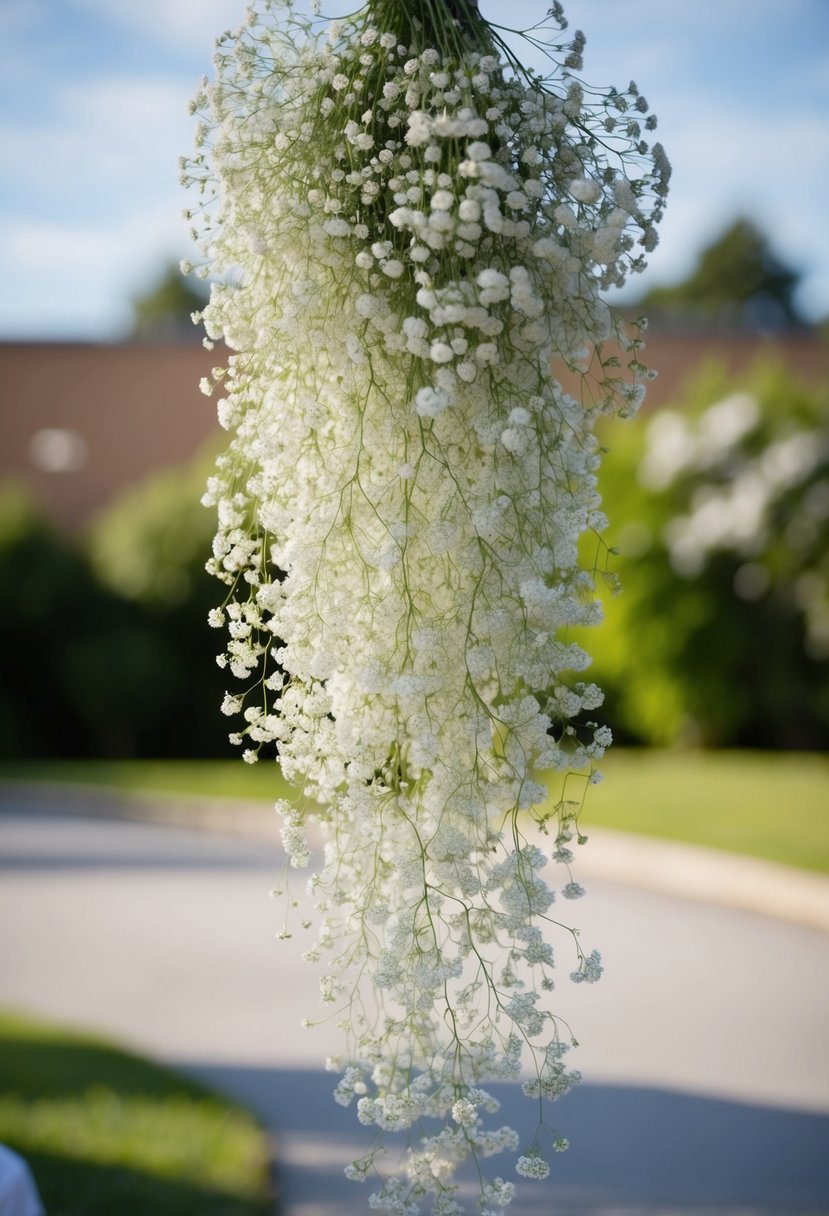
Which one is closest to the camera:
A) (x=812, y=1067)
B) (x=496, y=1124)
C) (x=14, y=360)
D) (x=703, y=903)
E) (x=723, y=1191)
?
(x=723, y=1191)

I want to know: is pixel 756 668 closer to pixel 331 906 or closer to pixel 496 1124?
pixel 496 1124

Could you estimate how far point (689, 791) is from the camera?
11.8m

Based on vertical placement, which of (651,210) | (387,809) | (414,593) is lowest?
(387,809)

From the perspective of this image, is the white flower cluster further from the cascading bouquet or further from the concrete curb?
the cascading bouquet

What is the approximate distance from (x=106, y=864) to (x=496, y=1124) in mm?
6084

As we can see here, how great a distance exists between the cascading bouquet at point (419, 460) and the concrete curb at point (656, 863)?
6325mm

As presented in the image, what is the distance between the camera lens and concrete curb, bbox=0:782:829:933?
795cm

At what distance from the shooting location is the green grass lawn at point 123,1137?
3875 mm

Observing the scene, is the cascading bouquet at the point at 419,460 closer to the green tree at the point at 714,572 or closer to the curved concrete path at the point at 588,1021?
the curved concrete path at the point at 588,1021

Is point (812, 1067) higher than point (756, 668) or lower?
lower

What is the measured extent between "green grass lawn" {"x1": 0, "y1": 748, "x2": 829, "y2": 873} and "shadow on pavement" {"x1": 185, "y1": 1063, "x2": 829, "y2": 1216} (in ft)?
11.7

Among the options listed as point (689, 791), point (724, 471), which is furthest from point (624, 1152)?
point (724, 471)

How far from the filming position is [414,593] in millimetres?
1890

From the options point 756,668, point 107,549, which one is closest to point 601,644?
point 756,668
